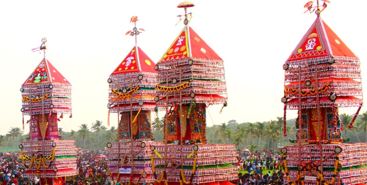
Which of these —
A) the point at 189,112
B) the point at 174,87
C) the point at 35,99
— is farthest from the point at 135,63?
the point at 35,99

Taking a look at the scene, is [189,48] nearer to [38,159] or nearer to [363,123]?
[38,159]

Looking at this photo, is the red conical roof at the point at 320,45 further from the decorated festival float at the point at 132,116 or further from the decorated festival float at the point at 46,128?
the decorated festival float at the point at 46,128

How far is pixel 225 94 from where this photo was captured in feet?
72.4

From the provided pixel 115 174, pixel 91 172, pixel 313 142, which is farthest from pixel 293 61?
pixel 91 172

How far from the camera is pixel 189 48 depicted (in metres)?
21.7

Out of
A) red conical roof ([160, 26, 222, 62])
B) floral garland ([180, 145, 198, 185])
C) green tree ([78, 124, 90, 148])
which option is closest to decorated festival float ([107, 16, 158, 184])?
red conical roof ([160, 26, 222, 62])

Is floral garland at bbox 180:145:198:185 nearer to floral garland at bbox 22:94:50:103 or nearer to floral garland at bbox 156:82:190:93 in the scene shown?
floral garland at bbox 156:82:190:93

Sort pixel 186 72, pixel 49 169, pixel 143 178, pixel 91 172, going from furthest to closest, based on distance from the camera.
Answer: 1. pixel 91 172
2. pixel 49 169
3. pixel 143 178
4. pixel 186 72

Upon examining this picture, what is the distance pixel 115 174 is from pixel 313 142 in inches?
461

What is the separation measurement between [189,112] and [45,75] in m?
11.8

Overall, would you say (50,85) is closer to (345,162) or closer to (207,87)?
(207,87)

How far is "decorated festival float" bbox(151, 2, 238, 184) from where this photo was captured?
20859 millimetres

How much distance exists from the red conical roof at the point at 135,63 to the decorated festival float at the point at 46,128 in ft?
15.1

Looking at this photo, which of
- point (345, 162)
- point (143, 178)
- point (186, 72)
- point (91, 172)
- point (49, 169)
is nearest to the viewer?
point (345, 162)
